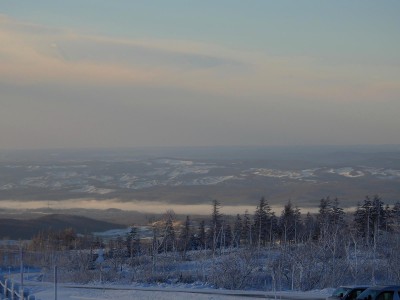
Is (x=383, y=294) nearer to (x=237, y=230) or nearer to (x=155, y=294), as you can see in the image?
(x=155, y=294)

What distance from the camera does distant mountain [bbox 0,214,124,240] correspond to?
8469 cm

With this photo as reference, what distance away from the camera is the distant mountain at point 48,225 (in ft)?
278

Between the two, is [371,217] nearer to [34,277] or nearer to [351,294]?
[34,277]

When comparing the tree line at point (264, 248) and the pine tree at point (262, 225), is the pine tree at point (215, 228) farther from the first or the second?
the pine tree at point (262, 225)

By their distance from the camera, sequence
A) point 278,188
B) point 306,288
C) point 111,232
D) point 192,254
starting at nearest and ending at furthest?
1. point 306,288
2. point 192,254
3. point 111,232
4. point 278,188

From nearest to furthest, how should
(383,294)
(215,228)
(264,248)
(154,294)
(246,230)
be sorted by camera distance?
1. (383,294)
2. (154,294)
3. (264,248)
4. (215,228)
5. (246,230)

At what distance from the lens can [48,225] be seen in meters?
88.5

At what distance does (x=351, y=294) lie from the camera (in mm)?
26000

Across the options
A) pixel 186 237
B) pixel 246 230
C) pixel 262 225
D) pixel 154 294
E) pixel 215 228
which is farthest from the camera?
pixel 246 230

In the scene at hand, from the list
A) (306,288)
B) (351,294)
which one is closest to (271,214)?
(306,288)

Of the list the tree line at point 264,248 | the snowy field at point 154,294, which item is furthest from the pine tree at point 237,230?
the snowy field at point 154,294

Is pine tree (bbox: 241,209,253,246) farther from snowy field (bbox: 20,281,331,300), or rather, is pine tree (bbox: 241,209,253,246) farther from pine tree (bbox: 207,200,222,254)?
snowy field (bbox: 20,281,331,300)

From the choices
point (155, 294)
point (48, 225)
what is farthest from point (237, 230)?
point (155, 294)

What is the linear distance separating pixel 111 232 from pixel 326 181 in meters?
46.9
